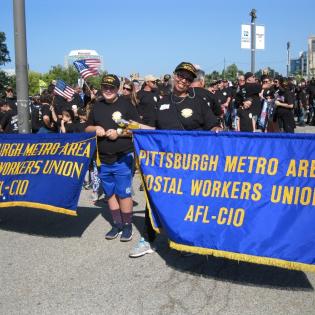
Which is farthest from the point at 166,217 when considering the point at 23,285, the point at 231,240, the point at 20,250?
the point at 20,250

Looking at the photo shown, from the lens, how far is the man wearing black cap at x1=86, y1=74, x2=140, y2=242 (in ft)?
16.2

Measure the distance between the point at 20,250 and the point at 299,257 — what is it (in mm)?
2977

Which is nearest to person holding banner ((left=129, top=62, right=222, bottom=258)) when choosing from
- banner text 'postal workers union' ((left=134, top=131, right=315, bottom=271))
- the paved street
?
banner text 'postal workers union' ((left=134, top=131, right=315, bottom=271))

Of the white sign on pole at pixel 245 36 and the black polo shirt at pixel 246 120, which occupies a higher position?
the white sign on pole at pixel 245 36

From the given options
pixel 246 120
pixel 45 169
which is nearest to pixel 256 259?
pixel 45 169

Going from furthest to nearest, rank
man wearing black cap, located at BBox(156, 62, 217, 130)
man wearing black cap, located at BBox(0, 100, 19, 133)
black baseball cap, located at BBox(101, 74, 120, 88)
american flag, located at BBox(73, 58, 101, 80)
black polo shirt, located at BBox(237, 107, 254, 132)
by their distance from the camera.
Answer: american flag, located at BBox(73, 58, 101, 80), man wearing black cap, located at BBox(0, 100, 19, 133), black polo shirt, located at BBox(237, 107, 254, 132), black baseball cap, located at BBox(101, 74, 120, 88), man wearing black cap, located at BBox(156, 62, 217, 130)

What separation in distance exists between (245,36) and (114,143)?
14577mm

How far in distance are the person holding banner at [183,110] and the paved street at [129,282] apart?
422 mm

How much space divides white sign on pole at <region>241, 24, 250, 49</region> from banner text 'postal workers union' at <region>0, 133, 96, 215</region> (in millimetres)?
14089

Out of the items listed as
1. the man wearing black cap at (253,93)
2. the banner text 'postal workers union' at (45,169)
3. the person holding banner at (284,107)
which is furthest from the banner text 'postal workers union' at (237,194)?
the person holding banner at (284,107)

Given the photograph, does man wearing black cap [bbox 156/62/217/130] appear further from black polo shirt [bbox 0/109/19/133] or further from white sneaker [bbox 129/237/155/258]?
black polo shirt [bbox 0/109/19/133]

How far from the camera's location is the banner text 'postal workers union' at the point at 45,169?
5.05 meters

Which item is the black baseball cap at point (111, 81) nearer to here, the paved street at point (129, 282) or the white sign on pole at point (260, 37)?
the paved street at point (129, 282)

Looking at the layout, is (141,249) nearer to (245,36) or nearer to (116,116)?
(116,116)
